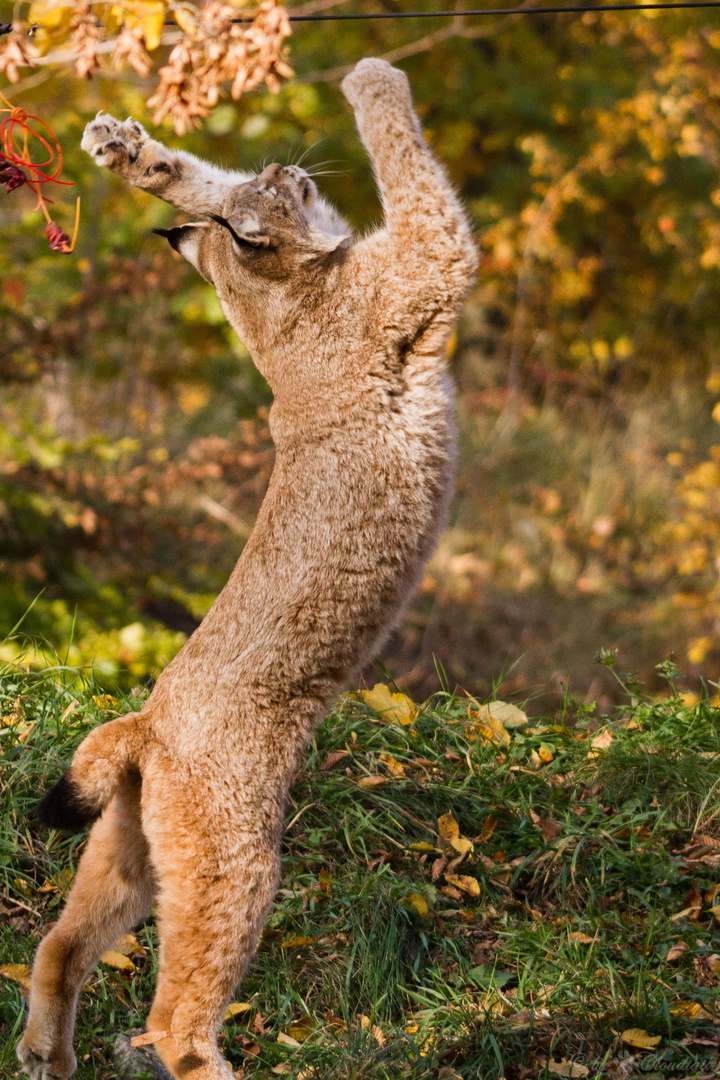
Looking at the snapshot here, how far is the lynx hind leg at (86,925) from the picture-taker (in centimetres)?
329

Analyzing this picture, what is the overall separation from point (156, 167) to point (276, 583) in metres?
1.55

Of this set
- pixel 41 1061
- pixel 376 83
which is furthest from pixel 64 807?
pixel 376 83

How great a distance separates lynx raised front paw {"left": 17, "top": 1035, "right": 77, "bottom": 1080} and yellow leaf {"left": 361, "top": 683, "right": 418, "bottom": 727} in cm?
208

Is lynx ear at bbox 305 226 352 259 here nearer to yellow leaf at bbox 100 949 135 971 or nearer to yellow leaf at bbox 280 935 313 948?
yellow leaf at bbox 280 935 313 948

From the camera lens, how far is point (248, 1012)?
151 inches

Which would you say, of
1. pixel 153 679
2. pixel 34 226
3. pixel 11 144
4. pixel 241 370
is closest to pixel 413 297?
pixel 11 144

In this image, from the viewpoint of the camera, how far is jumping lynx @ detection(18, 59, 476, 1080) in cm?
318

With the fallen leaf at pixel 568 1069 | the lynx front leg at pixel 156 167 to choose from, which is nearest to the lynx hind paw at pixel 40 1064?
the fallen leaf at pixel 568 1069

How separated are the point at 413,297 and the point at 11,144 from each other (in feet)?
4.51

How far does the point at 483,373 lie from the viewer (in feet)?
41.0

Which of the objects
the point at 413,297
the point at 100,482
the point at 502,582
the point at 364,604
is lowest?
the point at 502,582

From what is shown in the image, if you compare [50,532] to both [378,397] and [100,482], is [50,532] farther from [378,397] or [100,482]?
[378,397]

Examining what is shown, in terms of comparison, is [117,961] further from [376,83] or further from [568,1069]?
[376,83]

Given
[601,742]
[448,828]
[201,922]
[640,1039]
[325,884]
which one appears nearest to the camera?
[201,922]
